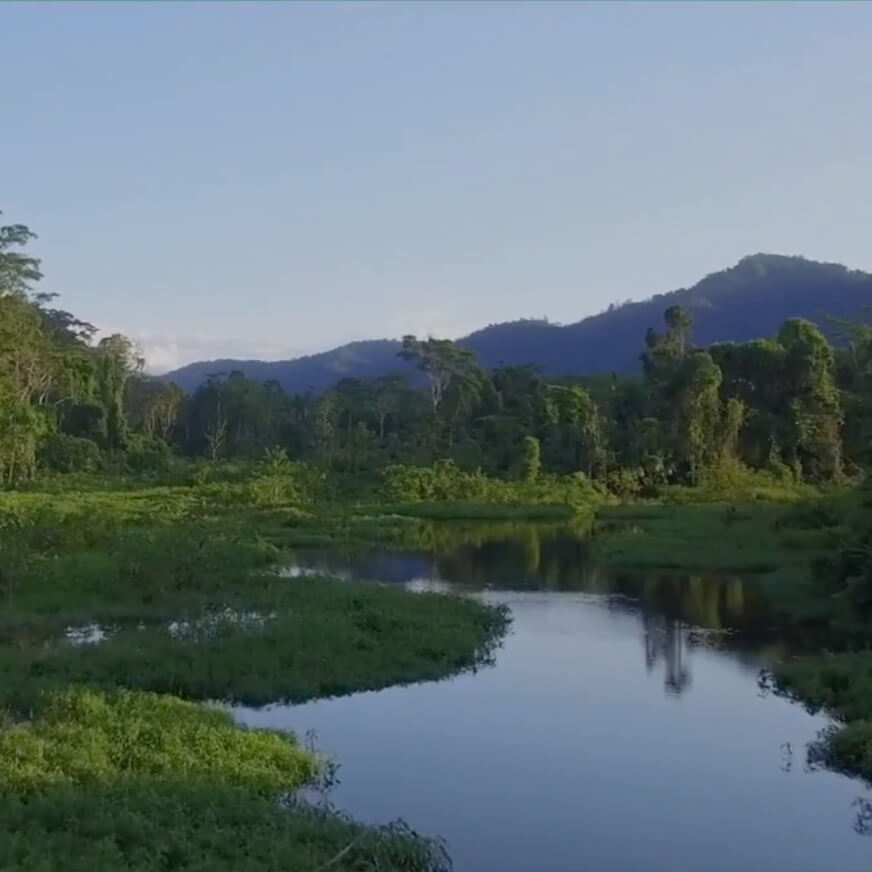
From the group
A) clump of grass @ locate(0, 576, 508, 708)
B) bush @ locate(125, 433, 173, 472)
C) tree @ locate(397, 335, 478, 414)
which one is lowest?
clump of grass @ locate(0, 576, 508, 708)

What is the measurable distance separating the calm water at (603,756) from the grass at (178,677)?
2.66 feet

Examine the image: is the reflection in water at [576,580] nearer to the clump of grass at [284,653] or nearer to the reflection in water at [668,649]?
the reflection in water at [668,649]

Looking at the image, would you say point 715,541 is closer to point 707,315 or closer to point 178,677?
point 178,677

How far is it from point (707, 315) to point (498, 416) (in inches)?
3631

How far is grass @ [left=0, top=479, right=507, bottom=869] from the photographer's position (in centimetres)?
923

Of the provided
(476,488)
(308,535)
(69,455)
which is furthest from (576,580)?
(69,455)

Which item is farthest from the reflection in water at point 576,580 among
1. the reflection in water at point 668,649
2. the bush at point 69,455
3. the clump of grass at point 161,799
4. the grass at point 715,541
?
the bush at point 69,455

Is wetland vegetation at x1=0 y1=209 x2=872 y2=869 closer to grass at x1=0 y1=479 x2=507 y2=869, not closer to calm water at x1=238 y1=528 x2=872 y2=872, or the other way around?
grass at x1=0 y1=479 x2=507 y2=869

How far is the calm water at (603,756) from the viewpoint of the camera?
35.6ft

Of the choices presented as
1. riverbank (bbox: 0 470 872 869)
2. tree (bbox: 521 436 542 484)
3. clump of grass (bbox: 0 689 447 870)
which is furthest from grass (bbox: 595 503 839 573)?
clump of grass (bbox: 0 689 447 870)

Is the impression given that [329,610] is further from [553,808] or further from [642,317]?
[642,317]

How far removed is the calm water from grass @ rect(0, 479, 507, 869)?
81 centimetres

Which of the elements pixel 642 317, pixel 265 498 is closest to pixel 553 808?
pixel 265 498

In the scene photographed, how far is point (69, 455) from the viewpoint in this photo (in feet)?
182
